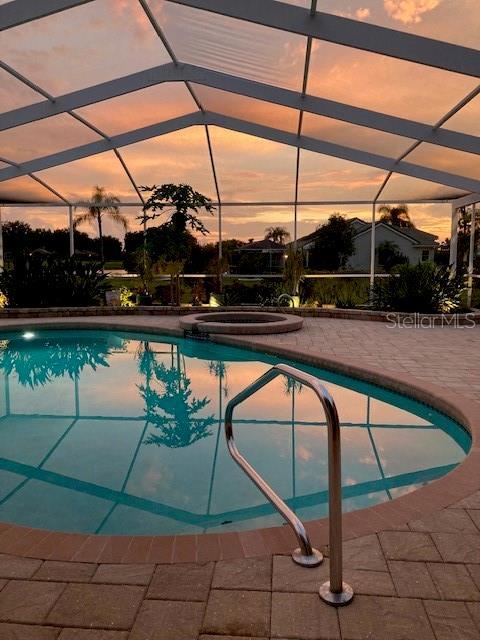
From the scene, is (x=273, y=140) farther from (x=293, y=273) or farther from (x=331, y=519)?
(x=331, y=519)

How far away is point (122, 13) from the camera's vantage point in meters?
8.77

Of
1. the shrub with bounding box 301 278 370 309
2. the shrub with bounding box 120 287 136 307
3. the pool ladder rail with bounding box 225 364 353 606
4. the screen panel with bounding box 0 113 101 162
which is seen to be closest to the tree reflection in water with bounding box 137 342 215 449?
the pool ladder rail with bounding box 225 364 353 606

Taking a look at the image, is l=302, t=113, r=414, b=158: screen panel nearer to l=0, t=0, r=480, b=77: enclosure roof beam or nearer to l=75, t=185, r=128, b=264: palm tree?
l=0, t=0, r=480, b=77: enclosure roof beam

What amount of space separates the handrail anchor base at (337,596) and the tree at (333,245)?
615 inches

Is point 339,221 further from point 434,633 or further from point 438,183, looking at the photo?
point 434,633

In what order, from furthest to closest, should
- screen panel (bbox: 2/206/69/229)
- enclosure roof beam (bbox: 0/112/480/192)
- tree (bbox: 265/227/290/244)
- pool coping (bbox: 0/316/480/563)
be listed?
screen panel (bbox: 2/206/69/229)
tree (bbox: 265/227/290/244)
enclosure roof beam (bbox: 0/112/480/192)
pool coping (bbox: 0/316/480/563)

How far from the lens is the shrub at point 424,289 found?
13.4m

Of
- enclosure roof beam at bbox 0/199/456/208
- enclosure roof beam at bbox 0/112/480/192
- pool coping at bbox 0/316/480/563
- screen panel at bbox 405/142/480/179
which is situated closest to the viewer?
pool coping at bbox 0/316/480/563

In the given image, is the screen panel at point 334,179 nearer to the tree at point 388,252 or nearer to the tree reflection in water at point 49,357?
the tree reflection in water at point 49,357

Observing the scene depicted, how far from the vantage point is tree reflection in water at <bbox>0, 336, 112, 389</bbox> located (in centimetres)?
905

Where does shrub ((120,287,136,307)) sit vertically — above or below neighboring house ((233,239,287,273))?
below

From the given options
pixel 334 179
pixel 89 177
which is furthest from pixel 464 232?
pixel 89 177

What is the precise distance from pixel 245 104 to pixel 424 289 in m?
6.57

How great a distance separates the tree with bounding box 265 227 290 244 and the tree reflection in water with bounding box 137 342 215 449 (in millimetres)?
9463
